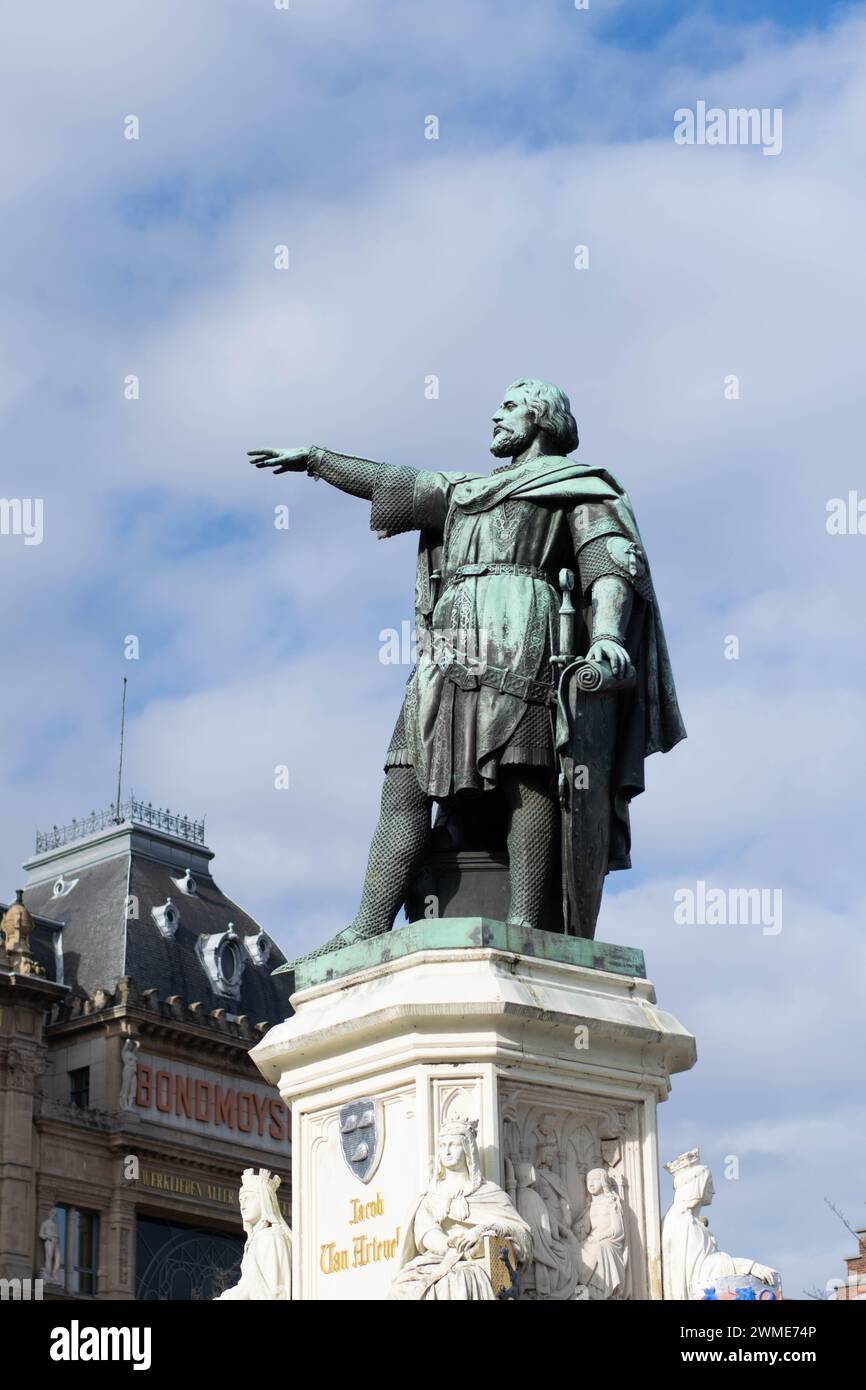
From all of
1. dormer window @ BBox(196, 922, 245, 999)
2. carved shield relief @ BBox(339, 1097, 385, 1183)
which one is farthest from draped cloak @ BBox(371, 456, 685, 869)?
dormer window @ BBox(196, 922, 245, 999)

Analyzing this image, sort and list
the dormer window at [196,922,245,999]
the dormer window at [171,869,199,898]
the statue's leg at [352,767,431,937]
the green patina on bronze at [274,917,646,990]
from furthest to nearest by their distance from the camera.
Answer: the dormer window at [171,869,199,898] < the dormer window at [196,922,245,999] < the statue's leg at [352,767,431,937] < the green patina on bronze at [274,917,646,990]

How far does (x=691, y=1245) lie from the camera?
404 inches

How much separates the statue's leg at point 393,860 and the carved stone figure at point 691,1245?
1.85 metres

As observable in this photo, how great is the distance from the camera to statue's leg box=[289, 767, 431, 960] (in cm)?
1108

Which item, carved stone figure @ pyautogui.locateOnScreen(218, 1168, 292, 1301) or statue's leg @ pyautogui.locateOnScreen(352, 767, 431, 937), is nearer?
carved stone figure @ pyautogui.locateOnScreen(218, 1168, 292, 1301)

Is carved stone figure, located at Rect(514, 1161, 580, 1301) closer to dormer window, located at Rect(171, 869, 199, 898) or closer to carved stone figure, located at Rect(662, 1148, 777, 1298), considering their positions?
carved stone figure, located at Rect(662, 1148, 777, 1298)

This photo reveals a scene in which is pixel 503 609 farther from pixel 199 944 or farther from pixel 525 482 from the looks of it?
pixel 199 944

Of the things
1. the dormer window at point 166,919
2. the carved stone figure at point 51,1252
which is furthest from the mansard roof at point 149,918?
the carved stone figure at point 51,1252

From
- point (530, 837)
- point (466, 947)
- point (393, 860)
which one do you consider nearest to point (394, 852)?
point (393, 860)

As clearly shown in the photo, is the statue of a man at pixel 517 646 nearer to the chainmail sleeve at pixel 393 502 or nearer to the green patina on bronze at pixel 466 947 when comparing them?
the chainmail sleeve at pixel 393 502

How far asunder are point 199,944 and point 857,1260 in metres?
29.0

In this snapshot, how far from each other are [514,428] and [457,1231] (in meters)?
4.42

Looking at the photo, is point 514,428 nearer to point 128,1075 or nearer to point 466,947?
point 466,947

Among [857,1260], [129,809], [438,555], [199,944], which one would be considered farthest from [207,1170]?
[438,555]
